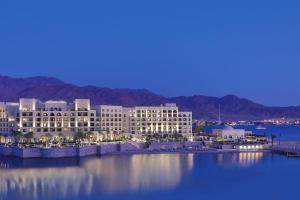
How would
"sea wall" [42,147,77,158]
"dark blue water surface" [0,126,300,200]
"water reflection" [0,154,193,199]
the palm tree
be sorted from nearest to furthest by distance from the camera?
"dark blue water surface" [0,126,300,200], "water reflection" [0,154,193,199], "sea wall" [42,147,77,158], the palm tree

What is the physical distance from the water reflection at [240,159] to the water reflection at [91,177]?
9.73 ft

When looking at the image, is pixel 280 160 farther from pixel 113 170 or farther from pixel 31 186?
pixel 31 186

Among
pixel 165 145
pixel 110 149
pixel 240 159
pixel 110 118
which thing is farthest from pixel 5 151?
pixel 240 159

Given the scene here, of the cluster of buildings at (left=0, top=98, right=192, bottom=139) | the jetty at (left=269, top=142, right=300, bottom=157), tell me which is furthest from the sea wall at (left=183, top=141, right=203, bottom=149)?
the jetty at (left=269, top=142, right=300, bottom=157)

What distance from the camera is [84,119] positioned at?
65.4 m

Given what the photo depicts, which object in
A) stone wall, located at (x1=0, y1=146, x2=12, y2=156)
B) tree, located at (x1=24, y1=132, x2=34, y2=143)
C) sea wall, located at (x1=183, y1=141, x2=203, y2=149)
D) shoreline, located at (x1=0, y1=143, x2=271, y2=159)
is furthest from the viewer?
sea wall, located at (x1=183, y1=141, x2=203, y2=149)

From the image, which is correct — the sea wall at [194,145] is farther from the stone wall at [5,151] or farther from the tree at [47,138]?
the stone wall at [5,151]

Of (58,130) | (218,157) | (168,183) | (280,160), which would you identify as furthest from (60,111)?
(168,183)

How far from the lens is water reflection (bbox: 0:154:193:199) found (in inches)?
1399

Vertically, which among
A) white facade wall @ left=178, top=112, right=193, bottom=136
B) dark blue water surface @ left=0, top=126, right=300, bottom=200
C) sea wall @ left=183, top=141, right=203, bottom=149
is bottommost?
dark blue water surface @ left=0, top=126, right=300, bottom=200

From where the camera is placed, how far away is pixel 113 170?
44281mm

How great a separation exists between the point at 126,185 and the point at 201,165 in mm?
12026

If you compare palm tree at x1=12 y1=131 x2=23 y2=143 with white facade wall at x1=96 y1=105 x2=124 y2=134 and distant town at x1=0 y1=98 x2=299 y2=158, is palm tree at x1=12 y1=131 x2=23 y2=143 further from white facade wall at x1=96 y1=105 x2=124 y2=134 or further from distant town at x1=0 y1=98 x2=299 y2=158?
white facade wall at x1=96 y1=105 x2=124 y2=134

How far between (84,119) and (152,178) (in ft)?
86.0
